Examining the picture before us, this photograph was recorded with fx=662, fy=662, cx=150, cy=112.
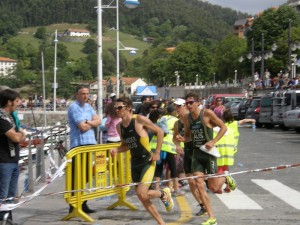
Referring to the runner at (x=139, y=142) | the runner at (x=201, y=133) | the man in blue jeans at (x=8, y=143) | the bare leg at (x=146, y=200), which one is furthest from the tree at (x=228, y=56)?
the man in blue jeans at (x=8, y=143)

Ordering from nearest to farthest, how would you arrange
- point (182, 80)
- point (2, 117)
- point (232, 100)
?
point (2, 117)
point (232, 100)
point (182, 80)

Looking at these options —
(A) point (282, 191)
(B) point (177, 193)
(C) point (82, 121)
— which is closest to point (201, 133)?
(C) point (82, 121)

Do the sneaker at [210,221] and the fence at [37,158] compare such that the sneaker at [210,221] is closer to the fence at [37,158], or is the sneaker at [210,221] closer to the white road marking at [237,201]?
the white road marking at [237,201]

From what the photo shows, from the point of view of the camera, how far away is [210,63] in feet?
451

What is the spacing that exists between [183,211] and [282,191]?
113 inches

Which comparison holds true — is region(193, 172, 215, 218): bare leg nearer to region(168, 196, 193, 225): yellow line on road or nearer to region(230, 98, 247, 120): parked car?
region(168, 196, 193, 225): yellow line on road

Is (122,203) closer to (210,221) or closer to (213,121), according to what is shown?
(210,221)

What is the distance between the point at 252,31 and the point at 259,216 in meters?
86.7

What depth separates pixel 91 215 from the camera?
31.9ft

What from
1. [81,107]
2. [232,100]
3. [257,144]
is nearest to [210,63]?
[232,100]

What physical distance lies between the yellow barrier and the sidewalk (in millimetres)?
177

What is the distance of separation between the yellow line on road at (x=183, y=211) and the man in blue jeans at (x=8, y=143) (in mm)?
2268

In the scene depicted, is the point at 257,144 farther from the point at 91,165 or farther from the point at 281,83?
the point at 281,83

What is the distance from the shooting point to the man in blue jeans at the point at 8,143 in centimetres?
793
